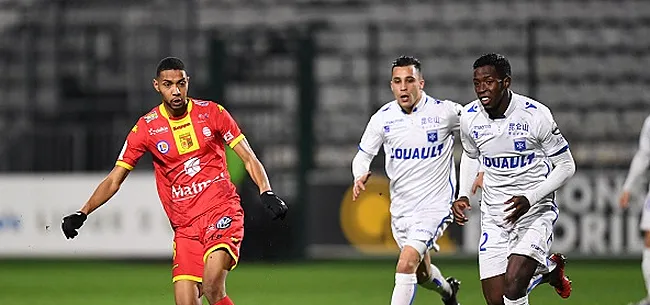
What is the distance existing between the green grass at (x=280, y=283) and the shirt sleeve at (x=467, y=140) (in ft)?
12.6

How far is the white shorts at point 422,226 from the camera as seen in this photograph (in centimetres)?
1005

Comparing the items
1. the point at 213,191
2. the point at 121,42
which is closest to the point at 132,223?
the point at 121,42

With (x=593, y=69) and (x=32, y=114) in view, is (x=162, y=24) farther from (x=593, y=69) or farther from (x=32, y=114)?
(x=593, y=69)

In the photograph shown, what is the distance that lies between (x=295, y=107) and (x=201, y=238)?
1076 centimetres

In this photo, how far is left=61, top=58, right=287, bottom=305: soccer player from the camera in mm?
8820

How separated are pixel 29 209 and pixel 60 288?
3.98 m

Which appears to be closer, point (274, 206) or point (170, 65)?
point (274, 206)

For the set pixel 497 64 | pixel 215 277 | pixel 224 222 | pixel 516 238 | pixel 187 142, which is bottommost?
pixel 215 277

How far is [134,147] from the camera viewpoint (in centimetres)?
909

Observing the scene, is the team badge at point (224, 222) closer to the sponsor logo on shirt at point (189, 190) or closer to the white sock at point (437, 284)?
the sponsor logo on shirt at point (189, 190)

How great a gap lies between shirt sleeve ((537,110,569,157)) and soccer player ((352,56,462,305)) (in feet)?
5.29

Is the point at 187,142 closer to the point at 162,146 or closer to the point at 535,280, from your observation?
the point at 162,146

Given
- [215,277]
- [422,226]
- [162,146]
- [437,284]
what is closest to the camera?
[215,277]

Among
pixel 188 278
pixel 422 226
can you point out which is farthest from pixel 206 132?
pixel 422 226
